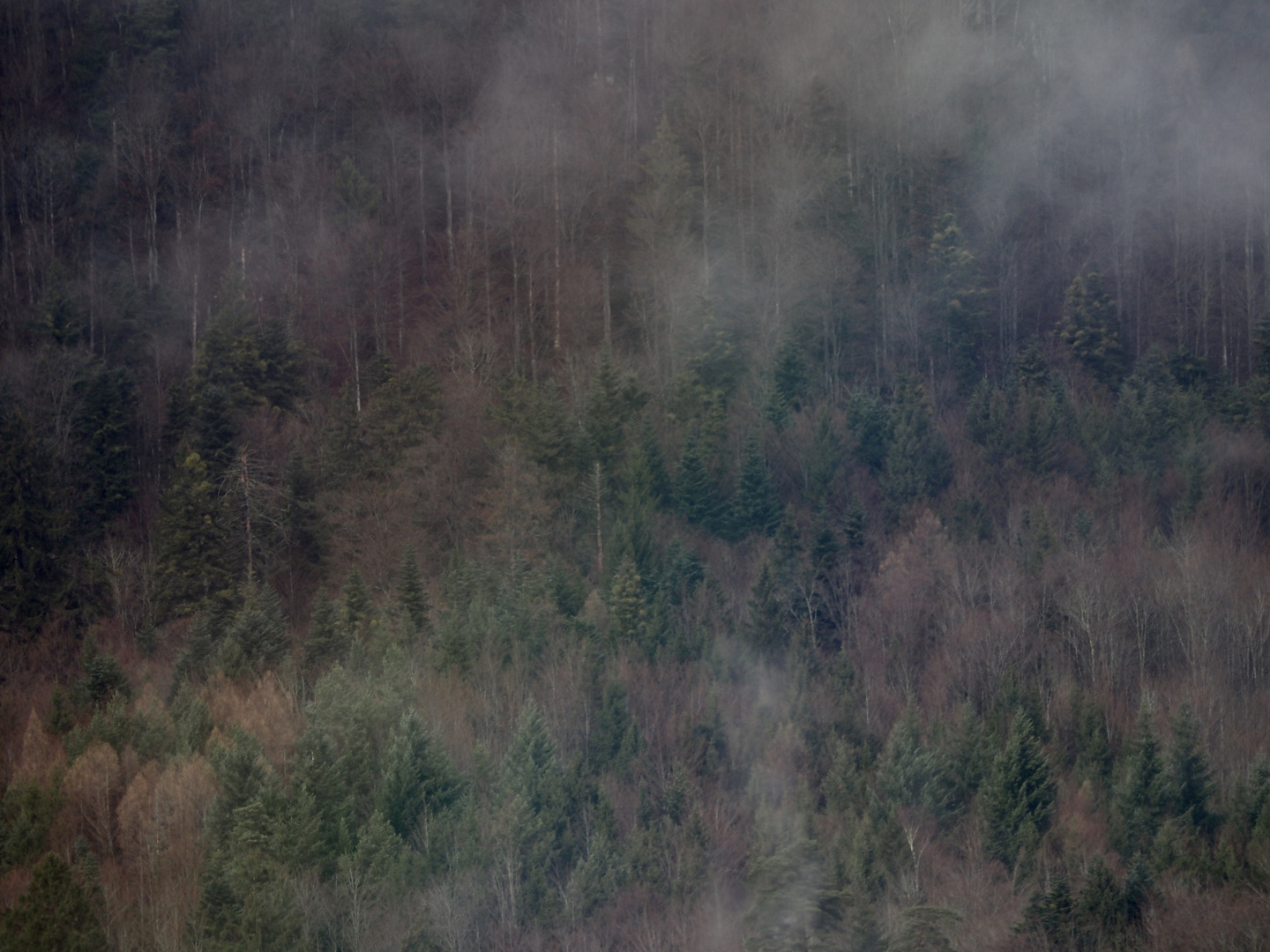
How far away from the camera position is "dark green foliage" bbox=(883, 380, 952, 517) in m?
41.2

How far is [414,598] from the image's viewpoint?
3597cm

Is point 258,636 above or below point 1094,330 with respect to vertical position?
below

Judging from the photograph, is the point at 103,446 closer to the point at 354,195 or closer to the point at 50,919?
the point at 354,195

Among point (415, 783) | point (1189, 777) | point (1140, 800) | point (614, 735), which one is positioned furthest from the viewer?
point (614, 735)

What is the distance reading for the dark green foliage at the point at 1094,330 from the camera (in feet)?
155

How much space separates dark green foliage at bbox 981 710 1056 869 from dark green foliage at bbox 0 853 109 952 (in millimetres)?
19307

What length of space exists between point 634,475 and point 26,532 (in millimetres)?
19153

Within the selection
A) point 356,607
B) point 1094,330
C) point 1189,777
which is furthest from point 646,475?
point 1094,330

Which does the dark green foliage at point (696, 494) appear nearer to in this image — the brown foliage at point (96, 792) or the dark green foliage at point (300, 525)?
the dark green foliage at point (300, 525)

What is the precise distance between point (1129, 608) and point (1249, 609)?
3441 mm

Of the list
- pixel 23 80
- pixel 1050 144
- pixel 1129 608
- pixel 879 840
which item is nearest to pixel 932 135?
pixel 1050 144

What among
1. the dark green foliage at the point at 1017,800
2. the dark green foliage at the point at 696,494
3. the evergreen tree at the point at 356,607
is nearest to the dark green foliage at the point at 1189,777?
the dark green foliage at the point at 1017,800

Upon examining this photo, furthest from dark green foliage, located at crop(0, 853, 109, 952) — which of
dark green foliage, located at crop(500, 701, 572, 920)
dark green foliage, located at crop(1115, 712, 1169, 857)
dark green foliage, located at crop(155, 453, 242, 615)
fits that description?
dark green foliage, located at crop(1115, 712, 1169, 857)

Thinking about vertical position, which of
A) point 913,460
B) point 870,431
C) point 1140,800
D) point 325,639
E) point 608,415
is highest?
point 608,415
